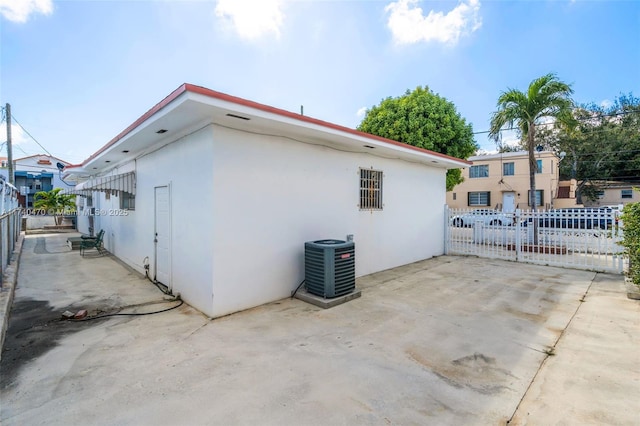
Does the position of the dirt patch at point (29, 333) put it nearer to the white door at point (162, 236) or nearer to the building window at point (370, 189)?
the white door at point (162, 236)

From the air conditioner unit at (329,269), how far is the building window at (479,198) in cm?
2551

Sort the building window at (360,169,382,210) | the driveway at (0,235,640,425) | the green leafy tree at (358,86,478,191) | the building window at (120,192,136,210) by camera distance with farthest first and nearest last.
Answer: the green leafy tree at (358,86,478,191) < the building window at (120,192,136,210) < the building window at (360,169,382,210) < the driveway at (0,235,640,425)

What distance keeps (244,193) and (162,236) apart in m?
2.76

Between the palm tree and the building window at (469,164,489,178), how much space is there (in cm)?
1639

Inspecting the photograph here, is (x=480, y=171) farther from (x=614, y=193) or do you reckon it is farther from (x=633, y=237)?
(x=633, y=237)

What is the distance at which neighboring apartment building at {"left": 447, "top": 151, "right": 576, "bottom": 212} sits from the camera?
24.7 m

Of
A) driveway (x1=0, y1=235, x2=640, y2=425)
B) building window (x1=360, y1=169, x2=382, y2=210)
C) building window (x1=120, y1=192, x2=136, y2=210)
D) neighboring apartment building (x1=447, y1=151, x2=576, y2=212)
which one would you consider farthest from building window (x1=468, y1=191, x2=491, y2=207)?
building window (x1=120, y1=192, x2=136, y2=210)

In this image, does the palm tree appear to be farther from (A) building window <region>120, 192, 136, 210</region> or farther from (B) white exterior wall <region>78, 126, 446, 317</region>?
(A) building window <region>120, 192, 136, 210</region>

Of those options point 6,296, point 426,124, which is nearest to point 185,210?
point 6,296

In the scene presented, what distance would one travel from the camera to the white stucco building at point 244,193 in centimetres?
489

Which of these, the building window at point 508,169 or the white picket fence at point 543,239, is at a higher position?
the building window at point 508,169

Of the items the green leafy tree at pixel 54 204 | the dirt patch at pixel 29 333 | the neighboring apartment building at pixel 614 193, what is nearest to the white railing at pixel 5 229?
the dirt patch at pixel 29 333

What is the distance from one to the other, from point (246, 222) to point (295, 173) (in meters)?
1.45

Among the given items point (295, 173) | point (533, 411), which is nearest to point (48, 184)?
point (295, 173)
